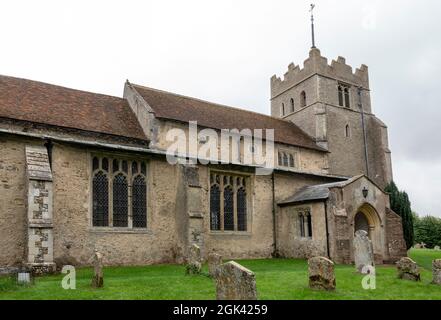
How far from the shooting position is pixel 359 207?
20.2 m

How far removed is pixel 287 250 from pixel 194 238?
583 cm

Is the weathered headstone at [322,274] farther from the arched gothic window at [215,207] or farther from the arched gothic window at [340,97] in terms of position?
the arched gothic window at [340,97]

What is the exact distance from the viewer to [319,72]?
33.9 metres

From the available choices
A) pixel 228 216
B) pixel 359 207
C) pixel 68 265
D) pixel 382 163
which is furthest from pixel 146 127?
pixel 382 163

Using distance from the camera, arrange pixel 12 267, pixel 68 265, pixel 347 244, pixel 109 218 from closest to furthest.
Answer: pixel 12 267 < pixel 68 265 < pixel 109 218 < pixel 347 244

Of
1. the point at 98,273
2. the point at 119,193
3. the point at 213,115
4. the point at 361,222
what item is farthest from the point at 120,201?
the point at 361,222

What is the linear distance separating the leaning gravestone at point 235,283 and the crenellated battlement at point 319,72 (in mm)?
28515

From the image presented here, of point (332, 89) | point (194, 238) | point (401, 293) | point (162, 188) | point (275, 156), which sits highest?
point (332, 89)

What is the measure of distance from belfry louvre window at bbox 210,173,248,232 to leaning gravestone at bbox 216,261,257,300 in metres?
12.4

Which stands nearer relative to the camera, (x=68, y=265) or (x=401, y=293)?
(x=401, y=293)

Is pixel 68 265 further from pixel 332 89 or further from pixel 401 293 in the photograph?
Result: pixel 332 89

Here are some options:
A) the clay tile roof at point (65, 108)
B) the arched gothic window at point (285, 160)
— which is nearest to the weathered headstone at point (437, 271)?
the clay tile roof at point (65, 108)

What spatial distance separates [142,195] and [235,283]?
1136cm

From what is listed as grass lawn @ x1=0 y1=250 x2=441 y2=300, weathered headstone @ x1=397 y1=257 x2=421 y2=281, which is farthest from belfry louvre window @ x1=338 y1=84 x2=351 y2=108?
grass lawn @ x1=0 y1=250 x2=441 y2=300
